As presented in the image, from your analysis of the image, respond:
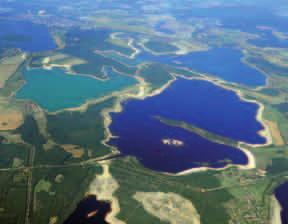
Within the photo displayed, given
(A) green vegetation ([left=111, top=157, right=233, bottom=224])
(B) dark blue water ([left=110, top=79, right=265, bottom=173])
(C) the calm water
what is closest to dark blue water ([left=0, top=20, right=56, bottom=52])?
(C) the calm water

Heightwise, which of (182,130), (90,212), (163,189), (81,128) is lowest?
(163,189)

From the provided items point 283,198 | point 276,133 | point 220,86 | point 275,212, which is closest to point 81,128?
point 275,212

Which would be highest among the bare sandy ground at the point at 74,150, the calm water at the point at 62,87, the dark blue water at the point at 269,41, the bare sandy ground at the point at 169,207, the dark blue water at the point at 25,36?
the dark blue water at the point at 25,36

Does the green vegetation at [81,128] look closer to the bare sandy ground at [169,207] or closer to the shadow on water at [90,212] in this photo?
the shadow on water at [90,212]

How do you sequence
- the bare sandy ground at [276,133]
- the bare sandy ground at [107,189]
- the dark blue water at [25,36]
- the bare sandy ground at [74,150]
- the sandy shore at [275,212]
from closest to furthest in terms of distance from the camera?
the bare sandy ground at [107,189] < the sandy shore at [275,212] < the bare sandy ground at [74,150] < the bare sandy ground at [276,133] < the dark blue water at [25,36]

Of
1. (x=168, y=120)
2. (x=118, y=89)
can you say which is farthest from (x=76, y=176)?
(x=118, y=89)

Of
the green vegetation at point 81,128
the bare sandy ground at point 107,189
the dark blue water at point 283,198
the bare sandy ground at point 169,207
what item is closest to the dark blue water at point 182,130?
the green vegetation at point 81,128

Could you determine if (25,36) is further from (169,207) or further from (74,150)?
(169,207)
